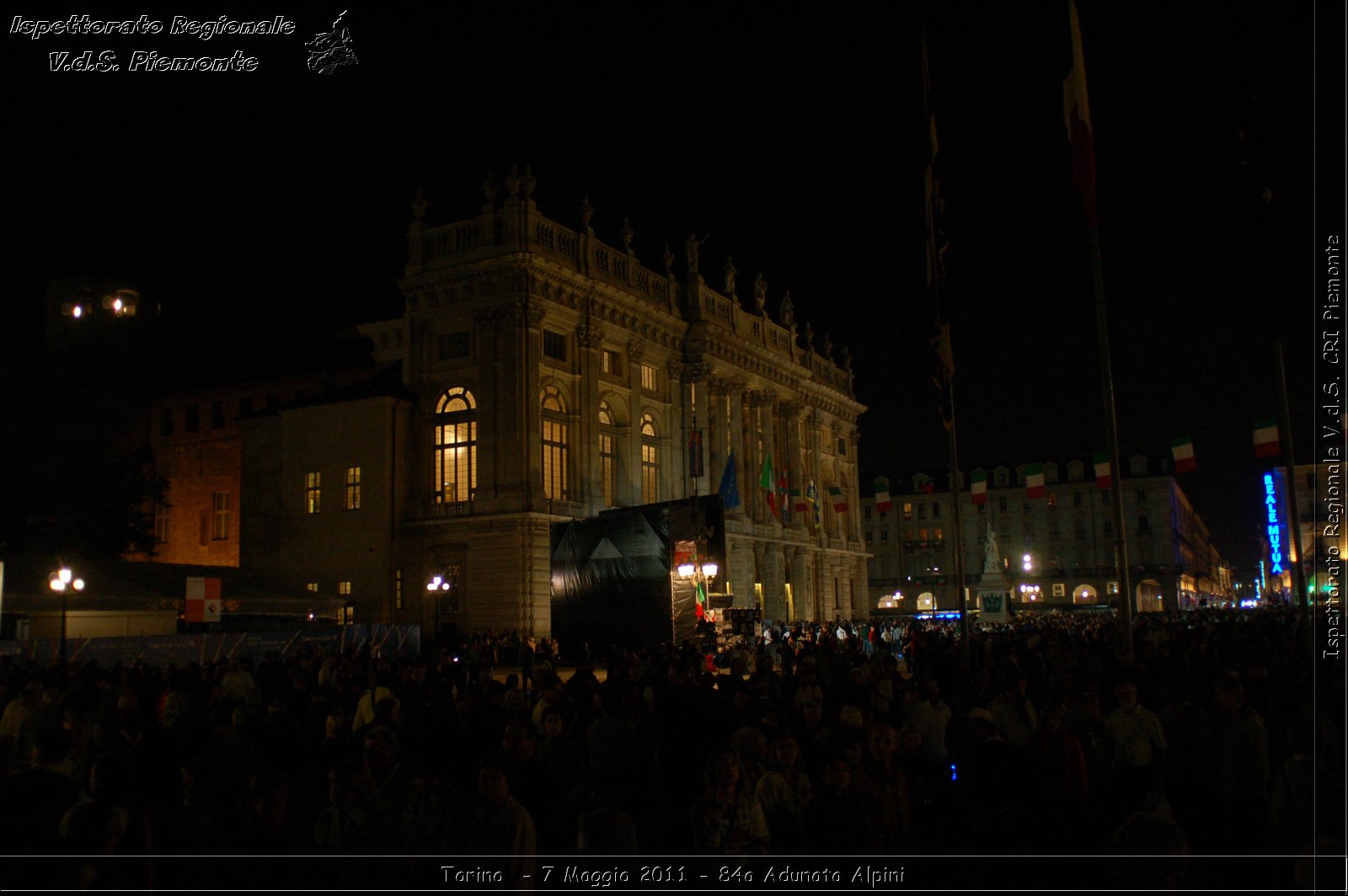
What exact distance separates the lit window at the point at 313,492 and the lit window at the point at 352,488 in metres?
1.59

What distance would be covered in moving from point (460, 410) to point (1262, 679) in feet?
126

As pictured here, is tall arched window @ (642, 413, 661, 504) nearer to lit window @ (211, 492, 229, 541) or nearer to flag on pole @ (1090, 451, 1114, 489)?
flag on pole @ (1090, 451, 1114, 489)

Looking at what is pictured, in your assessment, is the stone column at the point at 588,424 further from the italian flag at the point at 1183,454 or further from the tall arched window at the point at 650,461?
the italian flag at the point at 1183,454

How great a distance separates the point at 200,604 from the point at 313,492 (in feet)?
72.2

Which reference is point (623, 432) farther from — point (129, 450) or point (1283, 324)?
point (1283, 324)

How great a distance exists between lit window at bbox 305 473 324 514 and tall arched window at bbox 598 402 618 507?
12868 mm

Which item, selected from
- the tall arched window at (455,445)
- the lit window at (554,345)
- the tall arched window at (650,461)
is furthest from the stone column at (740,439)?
the tall arched window at (455,445)

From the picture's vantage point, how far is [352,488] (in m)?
48.0

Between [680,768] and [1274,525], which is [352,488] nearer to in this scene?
[680,768]

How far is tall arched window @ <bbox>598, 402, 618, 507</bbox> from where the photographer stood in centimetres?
5053

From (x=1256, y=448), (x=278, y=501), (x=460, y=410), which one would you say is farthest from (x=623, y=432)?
(x=1256, y=448)

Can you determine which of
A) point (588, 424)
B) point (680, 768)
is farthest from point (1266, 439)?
point (588, 424)

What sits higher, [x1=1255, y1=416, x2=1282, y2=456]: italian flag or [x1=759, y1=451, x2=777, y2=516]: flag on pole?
[x1=759, y1=451, x2=777, y2=516]: flag on pole

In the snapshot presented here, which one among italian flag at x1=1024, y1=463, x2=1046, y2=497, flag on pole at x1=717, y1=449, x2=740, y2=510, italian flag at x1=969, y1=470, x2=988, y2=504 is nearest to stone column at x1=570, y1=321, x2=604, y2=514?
flag on pole at x1=717, y1=449, x2=740, y2=510
